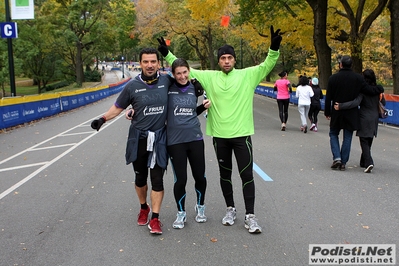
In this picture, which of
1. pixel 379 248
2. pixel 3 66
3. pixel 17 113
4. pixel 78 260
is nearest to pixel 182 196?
pixel 78 260

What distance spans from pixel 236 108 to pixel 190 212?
1591 mm

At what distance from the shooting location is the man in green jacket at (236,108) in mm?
4875

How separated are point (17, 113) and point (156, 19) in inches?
1527

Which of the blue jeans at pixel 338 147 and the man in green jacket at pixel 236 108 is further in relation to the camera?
the blue jeans at pixel 338 147

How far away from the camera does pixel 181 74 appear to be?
4.75 meters

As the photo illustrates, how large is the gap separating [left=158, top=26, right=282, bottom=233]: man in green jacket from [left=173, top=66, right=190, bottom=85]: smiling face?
265mm

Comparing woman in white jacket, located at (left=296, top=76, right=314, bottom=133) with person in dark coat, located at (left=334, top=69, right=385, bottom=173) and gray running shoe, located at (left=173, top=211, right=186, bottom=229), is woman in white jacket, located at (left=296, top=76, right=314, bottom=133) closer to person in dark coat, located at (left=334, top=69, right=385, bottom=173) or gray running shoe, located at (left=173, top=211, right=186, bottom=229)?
person in dark coat, located at (left=334, top=69, right=385, bottom=173)

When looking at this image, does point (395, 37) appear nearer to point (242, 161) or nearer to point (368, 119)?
point (368, 119)

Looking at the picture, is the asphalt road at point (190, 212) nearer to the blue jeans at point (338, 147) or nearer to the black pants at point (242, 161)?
the blue jeans at point (338, 147)

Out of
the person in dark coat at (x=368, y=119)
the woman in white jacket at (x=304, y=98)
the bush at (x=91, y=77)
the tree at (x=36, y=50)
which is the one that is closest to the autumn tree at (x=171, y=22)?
the tree at (x=36, y=50)

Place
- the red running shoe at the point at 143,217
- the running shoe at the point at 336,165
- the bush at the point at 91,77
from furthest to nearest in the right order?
the bush at the point at 91,77 → the running shoe at the point at 336,165 → the red running shoe at the point at 143,217

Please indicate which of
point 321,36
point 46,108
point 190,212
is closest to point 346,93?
point 190,212

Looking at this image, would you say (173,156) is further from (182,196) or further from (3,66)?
(3,66)

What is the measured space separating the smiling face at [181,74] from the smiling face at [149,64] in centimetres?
23
